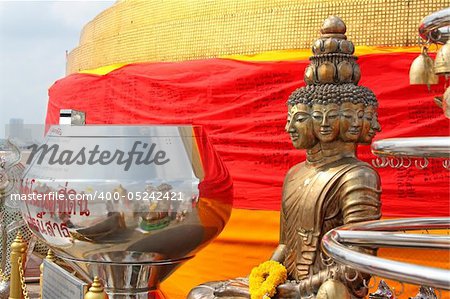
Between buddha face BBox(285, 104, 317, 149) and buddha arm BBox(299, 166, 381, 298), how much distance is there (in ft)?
0.50

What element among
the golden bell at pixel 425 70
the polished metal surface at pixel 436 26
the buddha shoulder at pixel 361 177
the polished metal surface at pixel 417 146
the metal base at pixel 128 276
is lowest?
the metal base at pixel 128 276

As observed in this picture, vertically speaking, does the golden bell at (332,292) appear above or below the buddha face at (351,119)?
below

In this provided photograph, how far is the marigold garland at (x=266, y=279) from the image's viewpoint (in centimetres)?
212

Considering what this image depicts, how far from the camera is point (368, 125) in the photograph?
2.12 meters

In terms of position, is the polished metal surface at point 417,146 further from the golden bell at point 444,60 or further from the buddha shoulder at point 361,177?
the buddha shoulder at point 361,177

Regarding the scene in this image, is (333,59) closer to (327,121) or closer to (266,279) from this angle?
(327,121)

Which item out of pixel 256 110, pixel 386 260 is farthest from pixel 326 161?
pixel 386 260

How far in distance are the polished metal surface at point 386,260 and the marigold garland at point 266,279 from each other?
2.80ft

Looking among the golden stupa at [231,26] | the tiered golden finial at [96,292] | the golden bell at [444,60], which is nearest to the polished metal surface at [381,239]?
the golden bell at [444,60]

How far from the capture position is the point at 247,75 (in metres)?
3.19

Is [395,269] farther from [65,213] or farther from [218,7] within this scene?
[218,7]

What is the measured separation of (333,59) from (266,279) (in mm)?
626

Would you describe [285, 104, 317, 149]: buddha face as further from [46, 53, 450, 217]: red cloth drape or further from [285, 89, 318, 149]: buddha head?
[46, 53, 450, 217]: red cloth drape

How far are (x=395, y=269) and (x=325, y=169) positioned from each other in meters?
1.26
